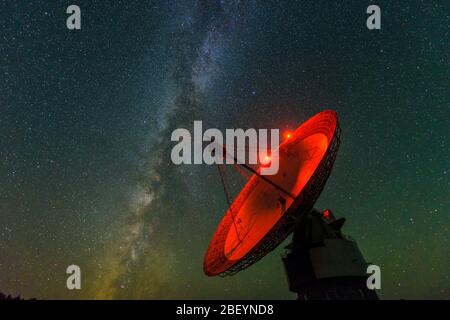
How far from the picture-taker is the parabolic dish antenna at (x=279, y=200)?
17.2 metres

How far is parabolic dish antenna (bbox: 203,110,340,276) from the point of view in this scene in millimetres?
17203

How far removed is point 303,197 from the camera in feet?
56.1

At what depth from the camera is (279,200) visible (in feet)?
64.6
